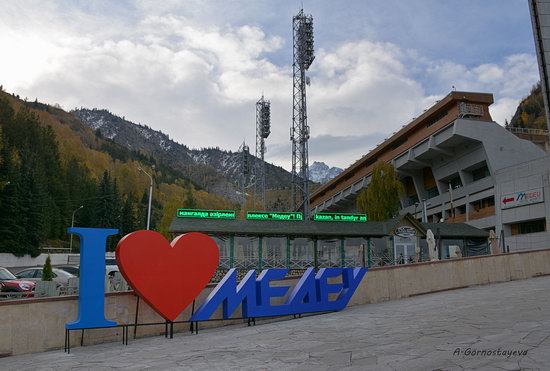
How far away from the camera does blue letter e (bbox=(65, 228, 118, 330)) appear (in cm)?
1131

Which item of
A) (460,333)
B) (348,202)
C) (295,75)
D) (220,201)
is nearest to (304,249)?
(295,75)

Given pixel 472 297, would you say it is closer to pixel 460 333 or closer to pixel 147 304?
pixel 460 333

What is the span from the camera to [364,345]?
898 cm

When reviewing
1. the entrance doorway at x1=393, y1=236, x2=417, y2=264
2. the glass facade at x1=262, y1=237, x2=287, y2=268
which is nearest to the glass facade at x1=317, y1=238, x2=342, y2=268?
the glass facade at x1=262, y1=237, x2=287, y2=268

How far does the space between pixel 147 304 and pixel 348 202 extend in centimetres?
7220

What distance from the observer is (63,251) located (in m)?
72.4

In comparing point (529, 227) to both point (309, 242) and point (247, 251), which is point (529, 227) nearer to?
point (309, 242)

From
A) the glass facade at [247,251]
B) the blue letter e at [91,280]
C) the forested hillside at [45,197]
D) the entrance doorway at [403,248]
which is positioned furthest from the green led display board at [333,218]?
the forested hillside at [45,197]

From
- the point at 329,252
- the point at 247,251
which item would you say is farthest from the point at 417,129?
the point at 247,251

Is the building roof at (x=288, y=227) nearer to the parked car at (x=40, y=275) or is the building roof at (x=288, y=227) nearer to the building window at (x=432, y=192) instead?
the parked car at (x=40, y=275)

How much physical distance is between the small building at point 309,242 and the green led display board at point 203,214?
74 cm

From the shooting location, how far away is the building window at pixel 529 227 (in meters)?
41.9

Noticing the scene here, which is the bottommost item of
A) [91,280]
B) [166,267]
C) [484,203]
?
[91,280]
